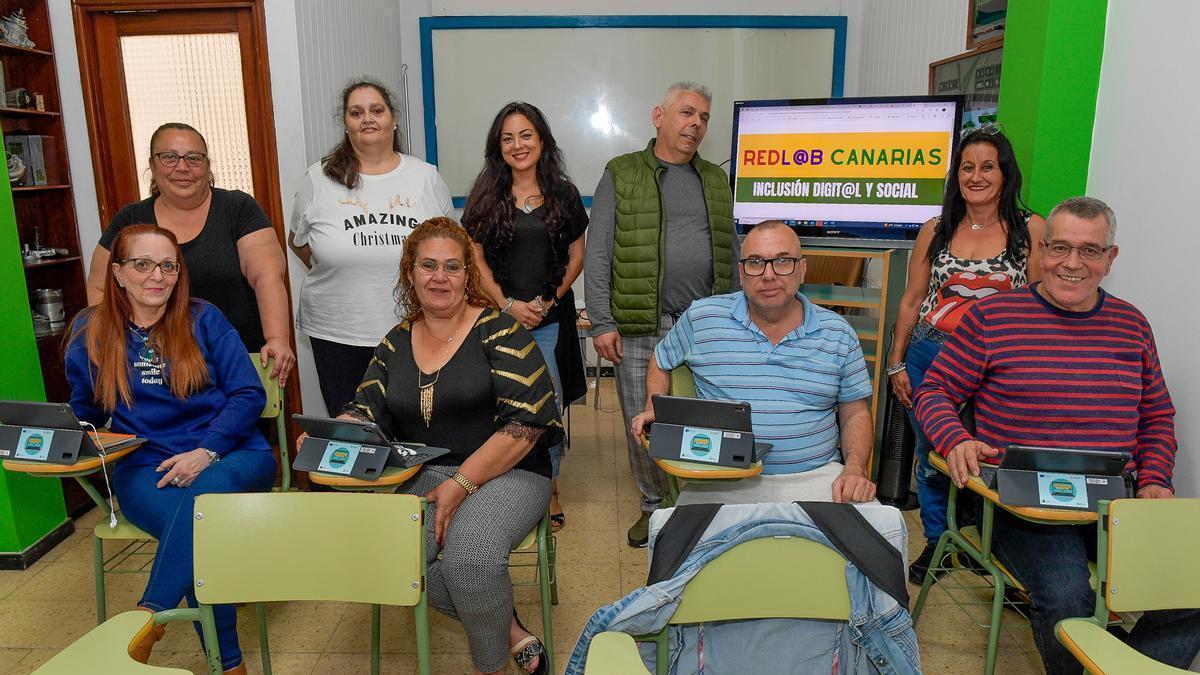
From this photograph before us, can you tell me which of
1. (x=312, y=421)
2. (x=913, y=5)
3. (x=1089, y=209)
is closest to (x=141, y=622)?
(x=312, y=421)

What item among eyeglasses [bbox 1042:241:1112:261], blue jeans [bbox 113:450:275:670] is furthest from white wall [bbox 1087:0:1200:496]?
blue jeans [bbox 113:450:275:670]

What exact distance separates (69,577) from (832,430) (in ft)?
8.70

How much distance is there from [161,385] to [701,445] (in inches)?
59.3

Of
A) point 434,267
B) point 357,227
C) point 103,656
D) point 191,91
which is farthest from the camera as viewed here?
point 191,91

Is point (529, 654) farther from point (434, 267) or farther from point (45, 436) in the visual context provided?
point (45, 436)

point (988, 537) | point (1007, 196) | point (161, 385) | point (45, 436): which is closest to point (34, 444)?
point (45, 436)

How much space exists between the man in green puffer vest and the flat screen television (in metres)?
0.56

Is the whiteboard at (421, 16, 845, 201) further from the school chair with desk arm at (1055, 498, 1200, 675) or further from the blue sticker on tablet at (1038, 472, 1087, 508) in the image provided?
the school chair with desk arm at (1055, 498, 1200, 675)

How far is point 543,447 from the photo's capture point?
2.20 meters

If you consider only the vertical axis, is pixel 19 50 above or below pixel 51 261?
above

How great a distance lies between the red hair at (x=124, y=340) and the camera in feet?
7.08

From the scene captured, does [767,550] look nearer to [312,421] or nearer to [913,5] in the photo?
[312,421]

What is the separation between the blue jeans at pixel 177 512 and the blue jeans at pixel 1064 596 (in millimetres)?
1974

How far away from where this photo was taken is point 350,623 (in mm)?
2467
